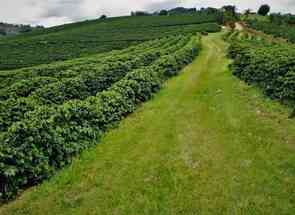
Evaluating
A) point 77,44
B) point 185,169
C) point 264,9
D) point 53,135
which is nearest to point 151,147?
point 185,169

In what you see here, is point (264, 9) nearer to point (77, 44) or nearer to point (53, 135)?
point (77, 44)

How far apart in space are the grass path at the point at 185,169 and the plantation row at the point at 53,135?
20.8 inches

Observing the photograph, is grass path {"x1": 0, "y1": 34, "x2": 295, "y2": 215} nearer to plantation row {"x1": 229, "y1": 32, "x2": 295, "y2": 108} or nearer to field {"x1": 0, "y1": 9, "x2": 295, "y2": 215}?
field {"x1": 0, "y1": 9, "x2": 295, "y2": 215}

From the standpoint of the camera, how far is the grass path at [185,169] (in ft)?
28.3

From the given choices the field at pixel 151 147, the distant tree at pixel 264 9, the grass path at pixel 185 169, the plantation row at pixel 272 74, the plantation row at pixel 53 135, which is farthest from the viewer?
the distant tree at pixel 264 9

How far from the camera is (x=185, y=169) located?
34.1 ft

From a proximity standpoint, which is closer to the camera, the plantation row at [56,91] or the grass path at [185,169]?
the grass path at [185,169]

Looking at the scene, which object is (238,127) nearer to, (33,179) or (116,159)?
(116,159)

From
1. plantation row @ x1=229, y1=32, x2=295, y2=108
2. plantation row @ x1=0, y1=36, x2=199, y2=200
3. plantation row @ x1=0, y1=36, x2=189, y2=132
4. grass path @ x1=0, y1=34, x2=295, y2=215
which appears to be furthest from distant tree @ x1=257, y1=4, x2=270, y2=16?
plantation row @ x1=0, y1=36, x2=199, y2=200

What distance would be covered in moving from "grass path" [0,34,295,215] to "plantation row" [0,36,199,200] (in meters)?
0.53

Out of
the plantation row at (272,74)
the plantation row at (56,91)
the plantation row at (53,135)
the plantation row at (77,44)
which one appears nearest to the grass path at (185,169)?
the plantation row at (53,135)

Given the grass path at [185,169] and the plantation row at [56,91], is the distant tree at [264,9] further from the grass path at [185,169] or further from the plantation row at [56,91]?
the grass path at [185,169]

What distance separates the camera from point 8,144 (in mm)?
10156

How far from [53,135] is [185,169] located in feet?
17.2
